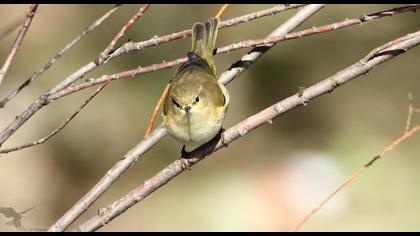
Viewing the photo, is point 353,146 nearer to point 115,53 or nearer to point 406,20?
point 406,20

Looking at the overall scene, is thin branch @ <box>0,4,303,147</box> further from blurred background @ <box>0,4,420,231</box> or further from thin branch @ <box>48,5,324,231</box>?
blurred background @ <box>0,4,420,231</box>

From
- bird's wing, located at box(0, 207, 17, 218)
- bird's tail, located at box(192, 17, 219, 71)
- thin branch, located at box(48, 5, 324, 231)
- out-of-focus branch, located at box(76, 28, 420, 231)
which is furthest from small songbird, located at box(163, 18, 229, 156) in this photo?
bird's wing, located at box(0, 207, 17, 218)

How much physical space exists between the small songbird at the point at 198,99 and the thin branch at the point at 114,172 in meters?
0.43

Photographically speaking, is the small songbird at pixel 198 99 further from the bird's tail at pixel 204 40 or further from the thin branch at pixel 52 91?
the thin branch at pixel 52 91

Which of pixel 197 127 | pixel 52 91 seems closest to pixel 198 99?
pixel 197 127

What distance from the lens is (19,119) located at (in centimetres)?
179

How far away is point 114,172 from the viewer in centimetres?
208

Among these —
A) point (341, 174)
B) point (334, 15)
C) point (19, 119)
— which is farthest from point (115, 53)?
point (334, 15)

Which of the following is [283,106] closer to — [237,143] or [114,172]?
[114,172]

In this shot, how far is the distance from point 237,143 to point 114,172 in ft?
20.6

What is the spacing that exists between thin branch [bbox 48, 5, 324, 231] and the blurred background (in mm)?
4561

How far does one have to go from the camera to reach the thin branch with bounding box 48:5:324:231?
1927 mm

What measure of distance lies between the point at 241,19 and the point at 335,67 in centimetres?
654

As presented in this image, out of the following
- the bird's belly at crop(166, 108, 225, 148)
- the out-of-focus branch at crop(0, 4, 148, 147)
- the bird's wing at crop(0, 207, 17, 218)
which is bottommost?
the bird's wing at crop(0, 207, 17, 218)
